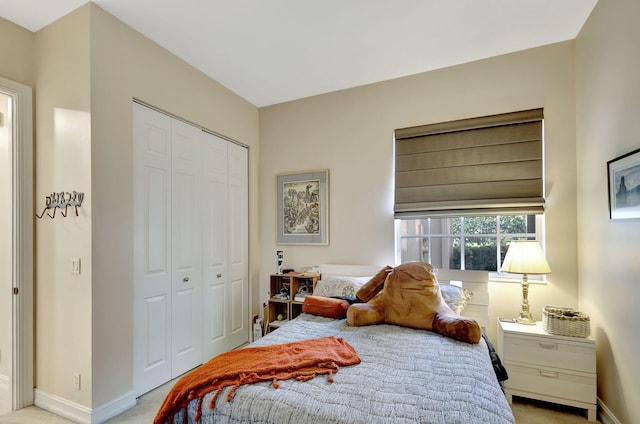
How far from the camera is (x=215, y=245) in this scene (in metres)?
3.06

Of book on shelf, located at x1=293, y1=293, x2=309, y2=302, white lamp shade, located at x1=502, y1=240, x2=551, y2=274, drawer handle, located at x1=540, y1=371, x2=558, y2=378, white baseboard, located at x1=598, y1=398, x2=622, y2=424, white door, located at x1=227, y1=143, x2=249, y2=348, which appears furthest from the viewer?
white door, located at x1=227, y1=143, x2=249, y2=348

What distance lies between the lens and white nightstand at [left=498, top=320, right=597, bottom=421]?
2.09 meters

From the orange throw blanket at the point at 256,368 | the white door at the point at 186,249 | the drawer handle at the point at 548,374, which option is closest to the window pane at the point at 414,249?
the drawer handle at the point at 548,374

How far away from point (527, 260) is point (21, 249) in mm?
3664

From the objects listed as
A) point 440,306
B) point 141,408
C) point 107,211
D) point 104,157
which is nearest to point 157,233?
point 107,211

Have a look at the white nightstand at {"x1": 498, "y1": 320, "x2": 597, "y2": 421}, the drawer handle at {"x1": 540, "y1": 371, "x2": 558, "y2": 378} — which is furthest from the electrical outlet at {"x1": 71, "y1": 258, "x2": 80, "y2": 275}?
the drawer handle at {"x1": 540, "y1": 371, "x2": 558, "y2": 378}

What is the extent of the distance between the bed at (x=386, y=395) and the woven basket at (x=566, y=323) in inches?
32.2

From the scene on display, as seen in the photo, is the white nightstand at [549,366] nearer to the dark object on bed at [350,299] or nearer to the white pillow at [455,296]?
the white pillow at [455,296]

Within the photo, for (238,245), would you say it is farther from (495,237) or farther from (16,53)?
(495,237)

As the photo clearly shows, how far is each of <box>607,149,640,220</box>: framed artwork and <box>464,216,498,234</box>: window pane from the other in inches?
34.7

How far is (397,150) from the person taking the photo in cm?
305

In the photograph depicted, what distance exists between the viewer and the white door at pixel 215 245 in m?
2.95

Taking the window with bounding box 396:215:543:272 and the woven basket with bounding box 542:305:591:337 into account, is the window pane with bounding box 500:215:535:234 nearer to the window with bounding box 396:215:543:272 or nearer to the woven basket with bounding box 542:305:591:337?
the window with bounding box 396:215:543:272

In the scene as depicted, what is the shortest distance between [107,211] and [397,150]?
2.47 m
